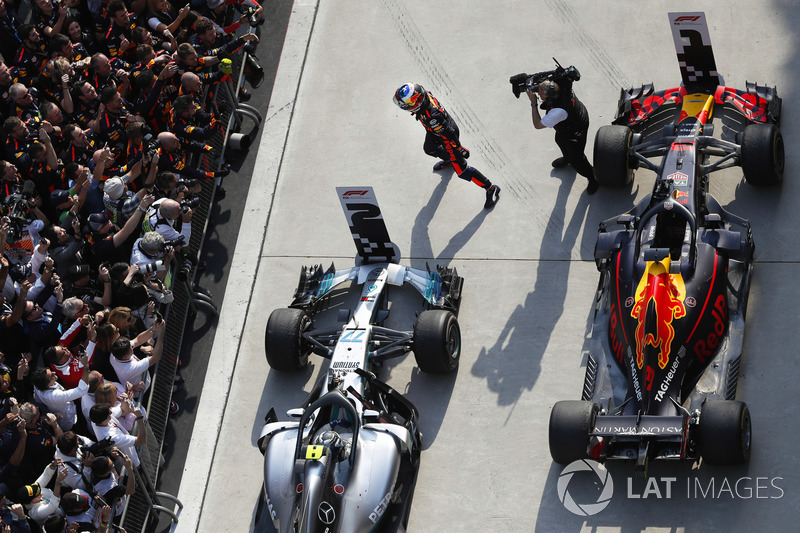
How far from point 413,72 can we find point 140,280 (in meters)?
5.09

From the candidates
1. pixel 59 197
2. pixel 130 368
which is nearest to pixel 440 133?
pixel 59 197

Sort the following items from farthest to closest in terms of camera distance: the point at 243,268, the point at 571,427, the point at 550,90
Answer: the point at 243,268 → the point at 550,90 → the point at 571,427

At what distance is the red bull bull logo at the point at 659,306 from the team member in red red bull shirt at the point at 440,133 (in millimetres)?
3108

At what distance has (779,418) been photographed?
1327cm

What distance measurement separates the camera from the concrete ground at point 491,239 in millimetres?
13461

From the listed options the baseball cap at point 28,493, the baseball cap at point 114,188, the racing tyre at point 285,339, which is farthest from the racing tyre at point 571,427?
the baseball cap at point 114,188

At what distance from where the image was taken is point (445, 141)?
15.8 metres

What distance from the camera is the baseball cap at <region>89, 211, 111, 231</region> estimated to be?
15.1m

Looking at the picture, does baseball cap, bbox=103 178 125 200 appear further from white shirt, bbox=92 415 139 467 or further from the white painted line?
white shirt, bbox=92 415 139 467

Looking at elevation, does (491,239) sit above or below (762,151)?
below

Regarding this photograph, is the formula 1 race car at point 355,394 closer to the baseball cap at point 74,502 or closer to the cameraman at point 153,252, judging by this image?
the cameraman at point 153,252

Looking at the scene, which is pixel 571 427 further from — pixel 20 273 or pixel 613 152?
pixel 20 273

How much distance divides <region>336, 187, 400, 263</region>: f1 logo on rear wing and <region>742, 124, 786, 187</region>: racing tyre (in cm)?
397

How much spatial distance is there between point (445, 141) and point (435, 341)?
8.85 feet
